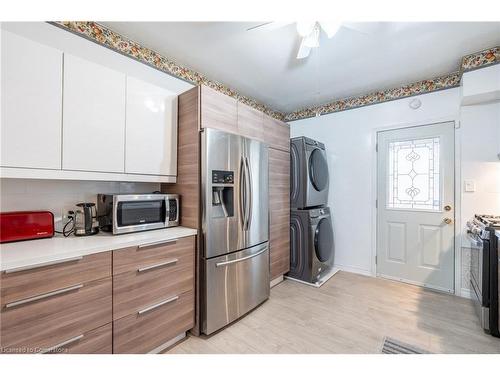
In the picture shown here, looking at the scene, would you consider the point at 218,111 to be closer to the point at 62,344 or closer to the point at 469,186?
the point at 62,344

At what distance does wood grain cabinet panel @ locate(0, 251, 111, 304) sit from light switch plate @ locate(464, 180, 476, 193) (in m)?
3.43

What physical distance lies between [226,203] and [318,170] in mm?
1669

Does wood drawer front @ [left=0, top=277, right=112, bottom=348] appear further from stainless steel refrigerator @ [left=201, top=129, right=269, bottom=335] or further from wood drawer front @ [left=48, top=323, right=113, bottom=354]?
stainless steel refrigerator @ [left=201, top=129, right=269, bottom=335]

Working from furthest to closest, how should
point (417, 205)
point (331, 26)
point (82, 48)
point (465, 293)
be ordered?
1. point (417, 205)
2. point (465, 293)
3. point (82, 48)
4. point (331, 26)

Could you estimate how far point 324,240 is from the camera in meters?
3.02

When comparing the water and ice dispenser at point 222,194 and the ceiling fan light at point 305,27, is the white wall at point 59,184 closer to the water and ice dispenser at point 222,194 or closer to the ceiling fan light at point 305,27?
the water and ice dispenser at point 222,194

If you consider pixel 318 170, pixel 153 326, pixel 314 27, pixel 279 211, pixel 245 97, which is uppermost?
pixel 245 97

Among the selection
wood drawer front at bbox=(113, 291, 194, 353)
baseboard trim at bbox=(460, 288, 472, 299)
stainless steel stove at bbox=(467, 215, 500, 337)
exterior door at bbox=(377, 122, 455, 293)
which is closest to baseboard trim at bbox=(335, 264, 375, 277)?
exterior door at bbox=(377, 122, 455, 293)

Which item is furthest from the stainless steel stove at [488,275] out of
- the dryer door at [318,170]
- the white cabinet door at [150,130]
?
the white cabinet door at [150,130]

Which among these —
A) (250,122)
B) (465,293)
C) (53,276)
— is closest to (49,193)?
(53,276)

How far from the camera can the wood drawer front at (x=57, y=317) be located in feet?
3.35

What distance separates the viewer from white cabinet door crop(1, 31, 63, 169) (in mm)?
1210

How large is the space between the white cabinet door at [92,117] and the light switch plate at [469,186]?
11.2 ft

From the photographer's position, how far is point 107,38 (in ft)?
6.16
